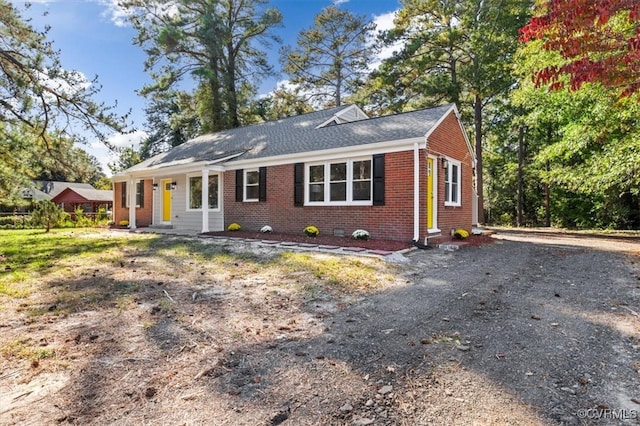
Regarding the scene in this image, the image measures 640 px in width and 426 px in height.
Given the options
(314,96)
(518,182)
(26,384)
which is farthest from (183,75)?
(26,384)

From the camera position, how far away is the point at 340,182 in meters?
10.7

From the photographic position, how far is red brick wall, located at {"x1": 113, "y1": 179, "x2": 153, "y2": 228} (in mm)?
16406

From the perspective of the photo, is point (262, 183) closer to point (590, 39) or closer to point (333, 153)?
point (333, 153)

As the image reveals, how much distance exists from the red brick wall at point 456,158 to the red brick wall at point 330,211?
80 centimetres

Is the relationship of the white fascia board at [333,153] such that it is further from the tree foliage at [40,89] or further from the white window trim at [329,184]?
the tree foliage at [40,89]

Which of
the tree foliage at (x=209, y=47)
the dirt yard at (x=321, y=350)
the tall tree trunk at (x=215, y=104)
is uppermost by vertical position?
the tree foliage at (x=209, y=47)

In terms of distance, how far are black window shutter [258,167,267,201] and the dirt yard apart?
21.3 feet

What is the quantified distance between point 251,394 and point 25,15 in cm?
1201

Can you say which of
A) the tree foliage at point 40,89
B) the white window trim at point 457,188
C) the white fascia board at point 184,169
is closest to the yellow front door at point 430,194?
the white window trim at point 457,188

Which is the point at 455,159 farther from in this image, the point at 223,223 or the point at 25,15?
the point at 25,15

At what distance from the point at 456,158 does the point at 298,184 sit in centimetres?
540

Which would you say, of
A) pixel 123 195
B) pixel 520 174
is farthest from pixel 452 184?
pixel 520 174

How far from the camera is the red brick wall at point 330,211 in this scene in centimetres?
956

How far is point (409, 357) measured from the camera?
2.99m
